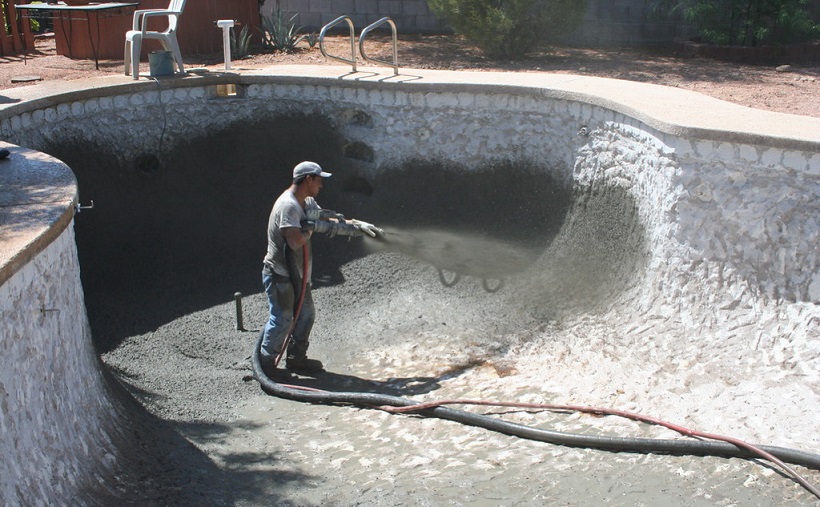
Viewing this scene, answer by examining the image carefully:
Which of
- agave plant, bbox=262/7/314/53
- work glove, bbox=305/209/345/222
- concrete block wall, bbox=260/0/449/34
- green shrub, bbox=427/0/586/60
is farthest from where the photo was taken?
concrete block wall, bbox=260/0/449/34

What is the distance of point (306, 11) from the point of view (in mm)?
15859

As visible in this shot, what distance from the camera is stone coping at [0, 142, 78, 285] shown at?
4.36 m

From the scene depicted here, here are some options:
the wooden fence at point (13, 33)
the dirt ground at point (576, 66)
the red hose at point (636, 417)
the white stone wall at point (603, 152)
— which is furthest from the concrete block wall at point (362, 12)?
the red hose at point (636, 417)

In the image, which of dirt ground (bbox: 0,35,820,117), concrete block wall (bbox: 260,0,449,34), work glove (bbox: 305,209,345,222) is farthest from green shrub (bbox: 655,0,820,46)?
work glove (bbox: 305,209,345,222)

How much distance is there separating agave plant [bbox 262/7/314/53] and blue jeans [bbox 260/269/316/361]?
26.6ft

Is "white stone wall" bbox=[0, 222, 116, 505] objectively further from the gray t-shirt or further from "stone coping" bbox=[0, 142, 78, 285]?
the gray t-shirt

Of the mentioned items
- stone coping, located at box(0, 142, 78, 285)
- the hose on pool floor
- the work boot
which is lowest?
the work boot

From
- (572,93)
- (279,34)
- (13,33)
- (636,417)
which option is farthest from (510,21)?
(13,33)

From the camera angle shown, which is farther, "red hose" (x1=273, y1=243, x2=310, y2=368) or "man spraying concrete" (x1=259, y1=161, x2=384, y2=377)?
"red hose" (x1=273, y1=243, x2=310, y2=368)

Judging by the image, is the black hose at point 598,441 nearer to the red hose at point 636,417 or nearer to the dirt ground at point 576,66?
the red hose at point 636,417

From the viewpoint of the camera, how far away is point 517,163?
30.2 feet

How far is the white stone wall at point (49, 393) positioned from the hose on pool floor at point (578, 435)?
1.89 meters

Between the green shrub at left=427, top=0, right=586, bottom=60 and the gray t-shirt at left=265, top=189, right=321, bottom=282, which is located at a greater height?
the green shrub at left=427, top=0, right=586, bottom=60

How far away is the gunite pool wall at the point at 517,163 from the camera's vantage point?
4.53 meters
